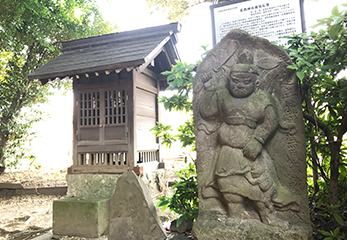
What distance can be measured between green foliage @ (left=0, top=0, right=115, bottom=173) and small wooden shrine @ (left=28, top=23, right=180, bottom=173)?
2.58 metres

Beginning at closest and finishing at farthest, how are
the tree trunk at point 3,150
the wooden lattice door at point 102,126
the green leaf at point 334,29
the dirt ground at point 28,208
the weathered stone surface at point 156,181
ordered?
the green leaf at point 334,29, the dirt ground at point 28,208, the wooden lattice door at point 102,126, the weathered stone surface at point 156,181, the tree trunk at point 3,150

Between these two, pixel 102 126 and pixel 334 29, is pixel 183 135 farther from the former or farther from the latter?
pixel 102 126

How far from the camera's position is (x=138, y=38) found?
6.14 m

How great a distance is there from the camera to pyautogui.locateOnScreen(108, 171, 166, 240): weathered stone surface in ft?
10.1

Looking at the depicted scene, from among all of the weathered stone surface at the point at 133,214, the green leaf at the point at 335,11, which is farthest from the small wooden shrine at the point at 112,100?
the green leaf at the point at 335,11

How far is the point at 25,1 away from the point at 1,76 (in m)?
3.88

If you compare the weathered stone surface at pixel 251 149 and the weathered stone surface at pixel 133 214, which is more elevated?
the weathered stone surface at pixel 251 149

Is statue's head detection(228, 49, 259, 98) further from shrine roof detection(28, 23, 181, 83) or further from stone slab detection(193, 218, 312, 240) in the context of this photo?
shrine roof detection(28, 23, 181, 83)

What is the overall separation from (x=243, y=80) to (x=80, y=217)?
3367mm

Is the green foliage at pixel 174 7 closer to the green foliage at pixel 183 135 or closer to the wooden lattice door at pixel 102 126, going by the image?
the wooden lattice door at pixel 102 126

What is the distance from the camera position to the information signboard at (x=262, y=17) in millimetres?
2891

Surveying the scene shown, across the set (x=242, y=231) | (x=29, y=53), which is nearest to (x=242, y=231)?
(x=242, y=231)

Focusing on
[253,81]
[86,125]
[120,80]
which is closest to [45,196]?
[86,125]

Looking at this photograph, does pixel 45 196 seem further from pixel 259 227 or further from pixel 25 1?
pixel 259 227
